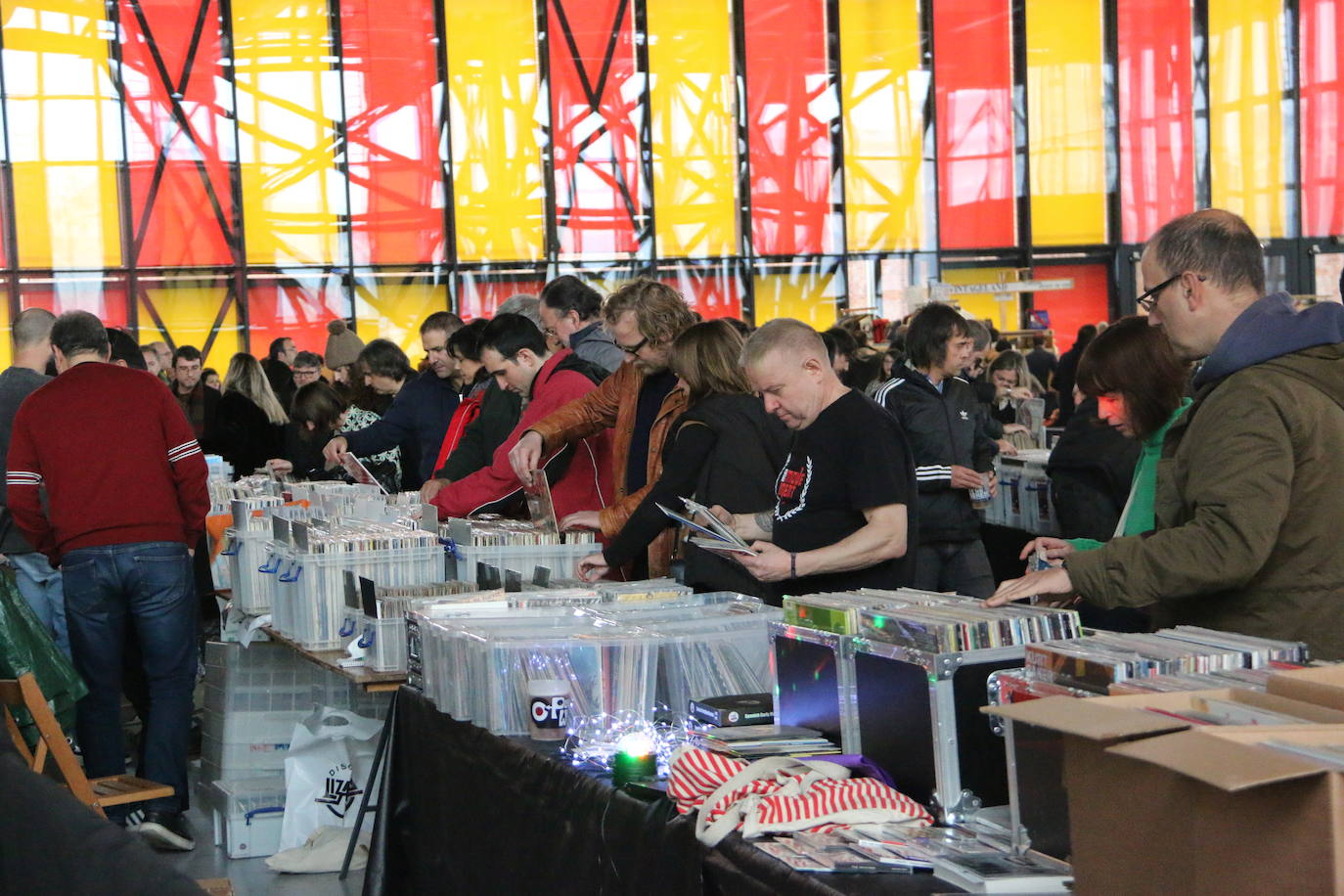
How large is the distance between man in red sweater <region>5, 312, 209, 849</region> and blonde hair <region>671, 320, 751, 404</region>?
5.71 feet

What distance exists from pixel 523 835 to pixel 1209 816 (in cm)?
149

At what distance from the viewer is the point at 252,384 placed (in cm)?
813

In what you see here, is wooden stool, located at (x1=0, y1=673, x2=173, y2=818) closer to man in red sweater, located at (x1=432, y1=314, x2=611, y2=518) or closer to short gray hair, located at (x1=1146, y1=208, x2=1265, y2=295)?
man in red sweater, located at (x1=432, y1=314, x2=611, y2=518)

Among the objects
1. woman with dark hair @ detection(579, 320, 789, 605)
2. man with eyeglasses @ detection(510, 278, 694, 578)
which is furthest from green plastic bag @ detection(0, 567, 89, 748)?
woman with dark hair @ detection(579, 320, 789, 605)

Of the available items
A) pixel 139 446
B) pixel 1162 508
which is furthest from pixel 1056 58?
pixel 1162 508

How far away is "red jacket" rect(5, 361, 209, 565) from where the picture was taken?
4.41 m

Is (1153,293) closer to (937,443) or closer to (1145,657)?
(1145,657)

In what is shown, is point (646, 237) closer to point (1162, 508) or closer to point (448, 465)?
point (448, 465)

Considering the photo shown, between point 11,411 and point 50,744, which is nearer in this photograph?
point 50,744

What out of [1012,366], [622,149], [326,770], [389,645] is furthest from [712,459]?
[622,149]

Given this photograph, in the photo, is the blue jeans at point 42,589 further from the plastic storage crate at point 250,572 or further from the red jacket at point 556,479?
the red jacket at point 556,479

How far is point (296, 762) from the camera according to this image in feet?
13.5

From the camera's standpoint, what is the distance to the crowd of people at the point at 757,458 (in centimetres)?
217

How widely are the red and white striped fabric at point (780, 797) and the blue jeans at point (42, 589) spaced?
3.73 m
